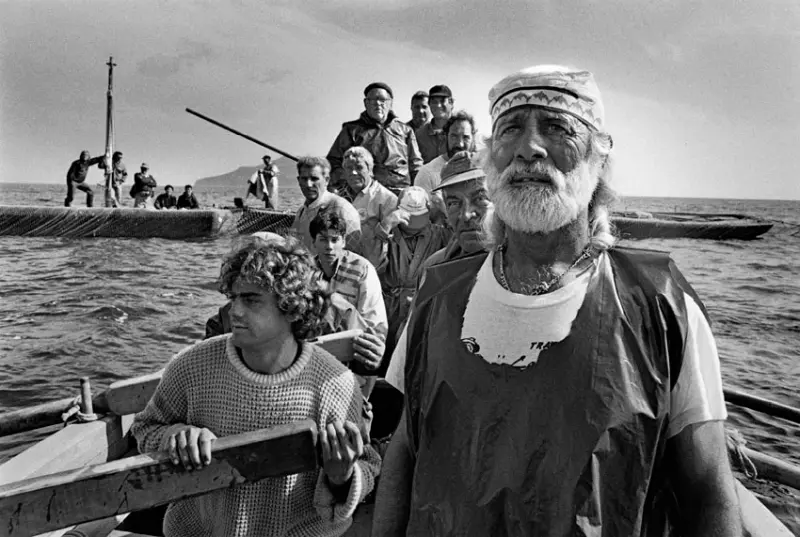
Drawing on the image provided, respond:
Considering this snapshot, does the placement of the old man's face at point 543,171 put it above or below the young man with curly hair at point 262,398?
above

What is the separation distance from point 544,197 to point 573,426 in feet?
1.78

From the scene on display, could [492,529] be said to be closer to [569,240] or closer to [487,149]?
[569,240]

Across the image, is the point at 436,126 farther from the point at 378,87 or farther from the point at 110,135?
the point at 110,135

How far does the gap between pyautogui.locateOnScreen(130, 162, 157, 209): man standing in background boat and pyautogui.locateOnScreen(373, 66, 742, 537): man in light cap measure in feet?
82.7

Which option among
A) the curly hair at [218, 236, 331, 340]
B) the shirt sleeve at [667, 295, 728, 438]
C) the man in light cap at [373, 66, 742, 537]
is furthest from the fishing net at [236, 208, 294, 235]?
the shirt sleeve at [667, 295, 728, 438]

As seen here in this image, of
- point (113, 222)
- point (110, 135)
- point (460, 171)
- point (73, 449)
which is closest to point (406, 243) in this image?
point (460, 171)

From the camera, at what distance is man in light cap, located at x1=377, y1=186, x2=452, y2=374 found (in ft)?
17.2

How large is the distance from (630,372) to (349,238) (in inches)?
144

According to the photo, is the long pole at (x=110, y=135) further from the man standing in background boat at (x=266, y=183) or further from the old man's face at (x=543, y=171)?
the old man's face at (x=543, y=171)

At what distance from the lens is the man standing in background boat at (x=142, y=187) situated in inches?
992

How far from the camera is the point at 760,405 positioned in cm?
625

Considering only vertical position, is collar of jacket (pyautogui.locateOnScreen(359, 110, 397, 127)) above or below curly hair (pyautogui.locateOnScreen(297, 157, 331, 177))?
above

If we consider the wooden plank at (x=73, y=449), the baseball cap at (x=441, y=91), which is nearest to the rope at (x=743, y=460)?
the wooden plank at (x=73, y=449)

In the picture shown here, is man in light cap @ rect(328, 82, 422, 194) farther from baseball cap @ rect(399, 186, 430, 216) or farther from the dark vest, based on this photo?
the dark vest
